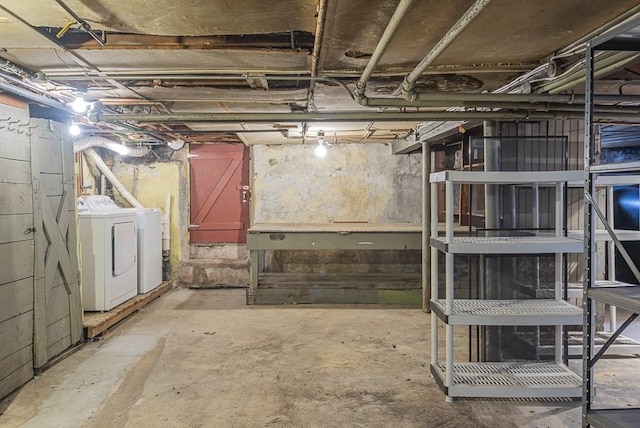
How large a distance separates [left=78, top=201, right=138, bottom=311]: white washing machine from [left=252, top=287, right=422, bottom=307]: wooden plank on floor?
1.61m

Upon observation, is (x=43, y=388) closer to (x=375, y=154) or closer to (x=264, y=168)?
(x=264, y=168)

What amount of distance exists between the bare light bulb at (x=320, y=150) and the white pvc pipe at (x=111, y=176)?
104 inches

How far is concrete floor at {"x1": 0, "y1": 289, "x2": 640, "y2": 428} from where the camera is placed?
261 centimetres

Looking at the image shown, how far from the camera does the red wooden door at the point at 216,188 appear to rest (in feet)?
21.1

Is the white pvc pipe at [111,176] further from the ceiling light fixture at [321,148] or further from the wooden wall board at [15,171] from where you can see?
the wooden wall board at [15,171]

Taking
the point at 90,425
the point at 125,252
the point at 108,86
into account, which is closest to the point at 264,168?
the point at 125,252

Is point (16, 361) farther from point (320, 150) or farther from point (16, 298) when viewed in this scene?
point (320, 150)

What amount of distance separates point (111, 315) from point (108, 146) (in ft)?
8.27

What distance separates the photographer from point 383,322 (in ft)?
15.1

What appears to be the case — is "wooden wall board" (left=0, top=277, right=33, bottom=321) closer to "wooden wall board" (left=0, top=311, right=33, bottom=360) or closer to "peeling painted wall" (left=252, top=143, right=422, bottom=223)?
"wooden wall board" (left=0, top=311, right=33, bottom=360)

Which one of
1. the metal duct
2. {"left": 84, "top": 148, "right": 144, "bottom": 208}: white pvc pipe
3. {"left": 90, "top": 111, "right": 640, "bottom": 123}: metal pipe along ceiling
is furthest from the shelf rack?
{"left": 84, "top": 148, "right": 144, "bottom": 208}: white pvc pipe

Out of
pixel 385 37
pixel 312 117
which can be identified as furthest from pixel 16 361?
pixel 385 37

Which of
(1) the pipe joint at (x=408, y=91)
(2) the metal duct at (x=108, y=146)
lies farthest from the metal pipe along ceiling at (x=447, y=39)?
(2) the metal duct at (x=108, y=146)

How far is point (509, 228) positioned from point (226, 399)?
235 cm
